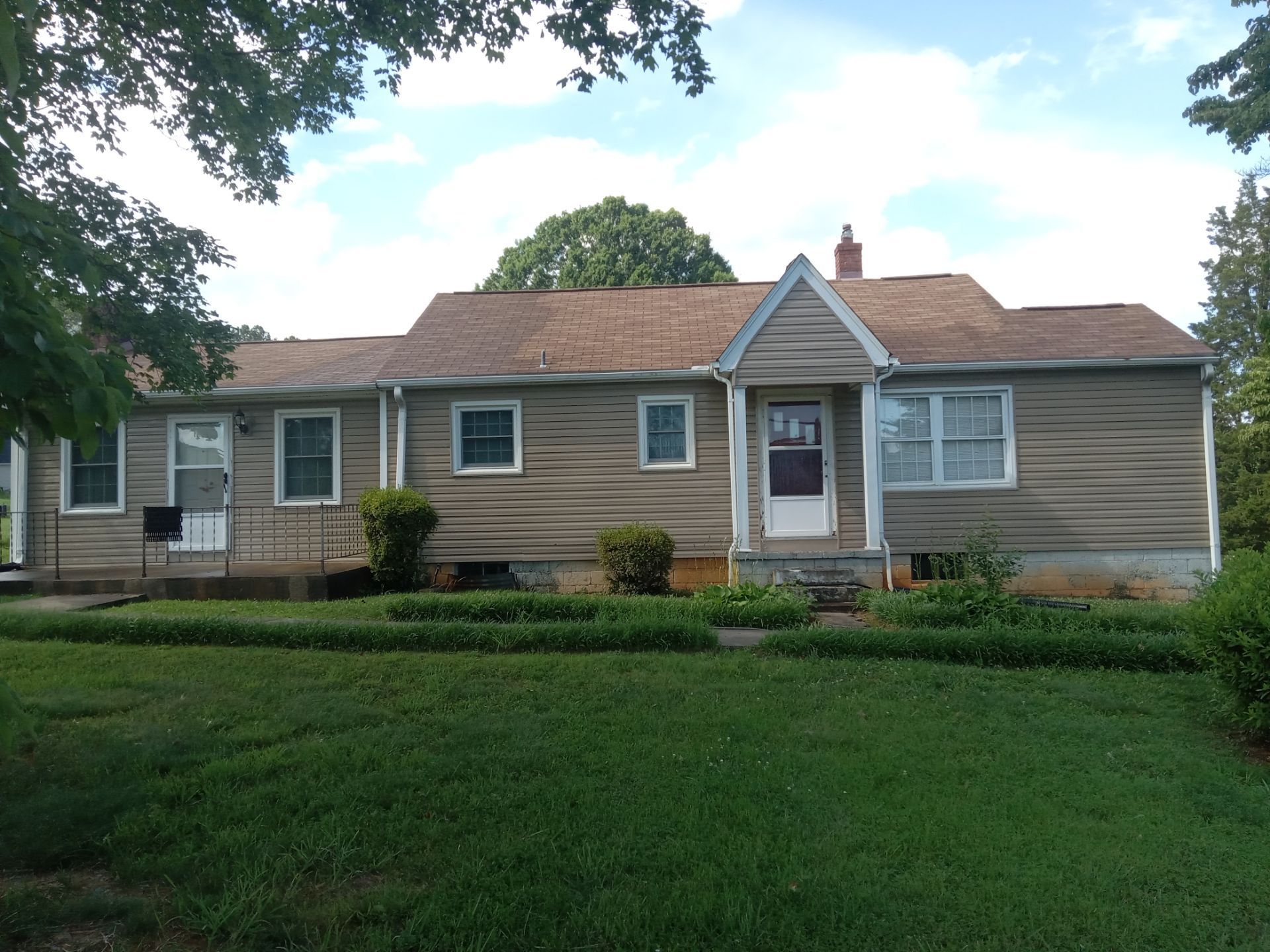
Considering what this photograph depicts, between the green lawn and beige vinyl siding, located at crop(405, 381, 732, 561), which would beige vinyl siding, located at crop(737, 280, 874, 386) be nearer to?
beige vinyl siding, located at crop(405, 381, 732, 561)

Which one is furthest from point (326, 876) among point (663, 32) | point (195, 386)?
point (195, 386)

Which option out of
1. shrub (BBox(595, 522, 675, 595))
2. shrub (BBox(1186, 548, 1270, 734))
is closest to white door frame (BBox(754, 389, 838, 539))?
shrub (BBox(595, 522, 675, 595))

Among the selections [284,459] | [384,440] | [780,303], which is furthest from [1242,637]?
[284,459]

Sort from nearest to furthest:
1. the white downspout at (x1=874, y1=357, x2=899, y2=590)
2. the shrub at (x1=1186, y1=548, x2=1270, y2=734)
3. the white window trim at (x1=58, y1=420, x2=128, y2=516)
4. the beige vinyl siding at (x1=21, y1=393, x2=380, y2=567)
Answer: the shrub at (x1=1186, y1=548, x2=1270, y2=734) → the white downspout at (x1=874, y1=357, x2=899, y2=590) → the beige vinyl siding at (x1=21, y1=393, x2=380, y2=567) → the white window trim at (x1=58, y1=420, x2=128, y2=516)

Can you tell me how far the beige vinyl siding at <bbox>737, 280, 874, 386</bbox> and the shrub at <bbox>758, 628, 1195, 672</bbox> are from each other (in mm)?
4847

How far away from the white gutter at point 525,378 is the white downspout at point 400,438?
0.48 ft

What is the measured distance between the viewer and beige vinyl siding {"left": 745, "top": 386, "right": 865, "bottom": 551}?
1216 cm

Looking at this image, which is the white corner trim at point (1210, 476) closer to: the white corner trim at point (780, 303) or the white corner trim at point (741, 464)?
the white corner trim at point (780, 303)

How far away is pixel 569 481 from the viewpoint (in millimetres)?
12430

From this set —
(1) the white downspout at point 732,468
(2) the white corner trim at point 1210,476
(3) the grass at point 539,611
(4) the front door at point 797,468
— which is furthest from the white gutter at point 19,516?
(2) the white corner trim at point 1210,476

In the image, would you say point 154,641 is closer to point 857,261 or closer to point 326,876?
point 326,876

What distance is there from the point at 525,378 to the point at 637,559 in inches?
134

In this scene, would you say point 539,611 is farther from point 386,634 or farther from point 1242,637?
point 1242,637

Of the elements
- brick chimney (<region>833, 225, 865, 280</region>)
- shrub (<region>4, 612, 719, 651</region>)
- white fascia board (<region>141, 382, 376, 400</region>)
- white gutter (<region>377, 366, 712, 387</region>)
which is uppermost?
brick chimney (<region>833, 225, 865, 280</region>)
